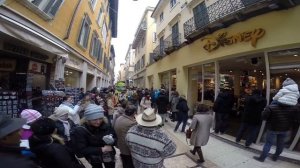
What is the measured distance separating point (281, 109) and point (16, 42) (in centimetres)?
741

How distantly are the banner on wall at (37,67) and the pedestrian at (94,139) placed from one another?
6203mm

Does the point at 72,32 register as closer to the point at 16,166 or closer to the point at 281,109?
the point at 281,109

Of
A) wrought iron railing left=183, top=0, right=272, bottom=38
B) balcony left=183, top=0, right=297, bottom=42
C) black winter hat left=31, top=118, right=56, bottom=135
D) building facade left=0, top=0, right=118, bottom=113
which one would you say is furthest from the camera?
wrought iron railing left=183, top=0, right=272, bottom=38

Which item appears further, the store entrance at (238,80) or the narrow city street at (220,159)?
the store entrance at (238,80)

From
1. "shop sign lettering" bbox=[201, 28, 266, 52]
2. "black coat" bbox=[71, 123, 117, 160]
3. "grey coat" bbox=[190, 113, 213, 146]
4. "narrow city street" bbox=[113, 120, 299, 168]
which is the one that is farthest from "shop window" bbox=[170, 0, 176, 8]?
"black coat" bbox=[71, 123, 117, 160]

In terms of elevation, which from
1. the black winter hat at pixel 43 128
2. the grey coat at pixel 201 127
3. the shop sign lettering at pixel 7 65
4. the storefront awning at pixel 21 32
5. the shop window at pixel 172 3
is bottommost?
the grey coat at pixel 201 127

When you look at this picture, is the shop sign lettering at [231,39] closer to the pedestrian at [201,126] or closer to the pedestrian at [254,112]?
the pedestrian at [254,112]

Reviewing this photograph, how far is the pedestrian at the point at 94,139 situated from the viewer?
10.6 feet

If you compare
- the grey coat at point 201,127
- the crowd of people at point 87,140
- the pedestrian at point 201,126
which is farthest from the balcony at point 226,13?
the grey coat at point 201,127

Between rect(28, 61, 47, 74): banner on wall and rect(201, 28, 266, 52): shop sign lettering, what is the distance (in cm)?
689

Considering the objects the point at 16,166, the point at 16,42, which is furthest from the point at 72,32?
the point at 16,166

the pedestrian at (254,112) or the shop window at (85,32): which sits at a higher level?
the shop window at (85,32)

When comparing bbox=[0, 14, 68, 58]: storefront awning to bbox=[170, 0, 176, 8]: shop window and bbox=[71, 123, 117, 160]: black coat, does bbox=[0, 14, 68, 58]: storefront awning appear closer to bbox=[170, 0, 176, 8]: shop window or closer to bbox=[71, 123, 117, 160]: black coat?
bbox=[71, 123, 117, 160]: black coat

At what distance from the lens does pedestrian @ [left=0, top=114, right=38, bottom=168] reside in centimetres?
171
